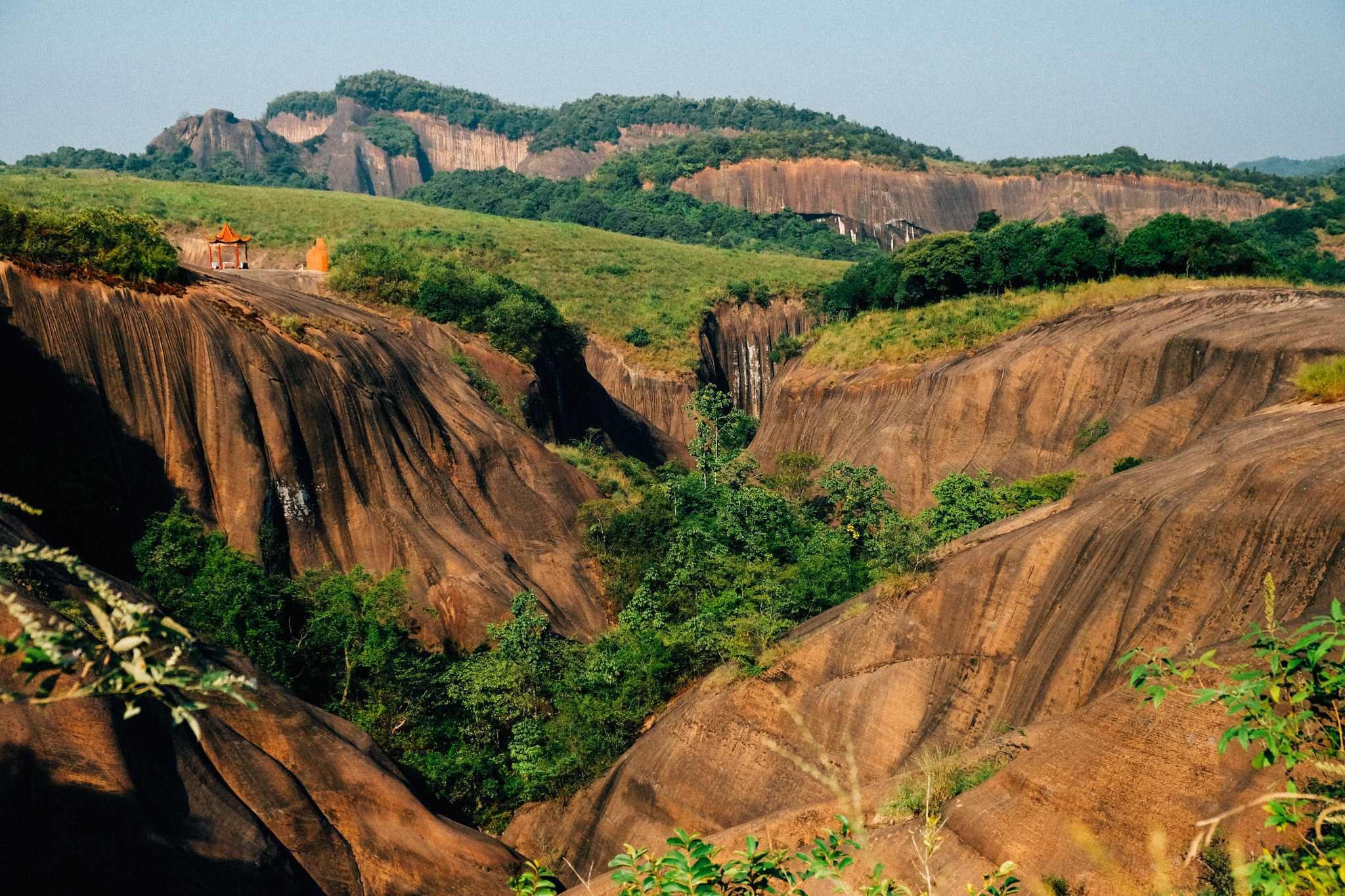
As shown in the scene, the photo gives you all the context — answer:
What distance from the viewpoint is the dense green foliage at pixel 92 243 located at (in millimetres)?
24125

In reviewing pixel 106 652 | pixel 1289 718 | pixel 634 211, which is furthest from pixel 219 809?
pixel 634 211

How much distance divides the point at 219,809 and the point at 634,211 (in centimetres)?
8980

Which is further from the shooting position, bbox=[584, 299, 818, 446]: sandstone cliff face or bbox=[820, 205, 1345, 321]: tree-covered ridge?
bbox=[584, 299, 818, 446]: sandstone cliff face

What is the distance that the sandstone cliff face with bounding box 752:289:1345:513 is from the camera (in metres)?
29.8

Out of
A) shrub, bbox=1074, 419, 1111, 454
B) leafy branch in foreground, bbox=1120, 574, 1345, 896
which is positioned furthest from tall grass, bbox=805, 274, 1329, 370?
leafy branch in foreground, bbox=1120, 574, 1345, 896

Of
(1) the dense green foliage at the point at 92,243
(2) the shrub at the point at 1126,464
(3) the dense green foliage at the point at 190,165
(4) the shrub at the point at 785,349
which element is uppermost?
(3) the dense green foliage at the point at 190,165

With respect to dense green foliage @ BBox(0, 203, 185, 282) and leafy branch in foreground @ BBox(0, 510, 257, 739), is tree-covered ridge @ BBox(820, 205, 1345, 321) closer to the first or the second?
dense green foliage @ BBox(0, 203, 185, 282)

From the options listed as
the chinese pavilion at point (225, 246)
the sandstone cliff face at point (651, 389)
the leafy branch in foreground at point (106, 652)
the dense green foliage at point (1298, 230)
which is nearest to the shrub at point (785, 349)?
the sandstone cliff face at point (651, 389)

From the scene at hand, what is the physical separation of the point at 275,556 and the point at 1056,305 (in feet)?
99.7

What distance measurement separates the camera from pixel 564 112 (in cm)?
17425

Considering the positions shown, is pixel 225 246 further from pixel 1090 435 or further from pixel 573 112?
pixel 573 112

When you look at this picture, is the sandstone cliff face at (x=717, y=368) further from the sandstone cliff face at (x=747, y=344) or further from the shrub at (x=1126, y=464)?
the shrub at (x=1126, y=464)

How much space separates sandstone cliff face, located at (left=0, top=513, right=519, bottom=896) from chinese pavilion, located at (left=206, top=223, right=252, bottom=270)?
83.7 ft

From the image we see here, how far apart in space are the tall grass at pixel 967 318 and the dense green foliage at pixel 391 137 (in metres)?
125
